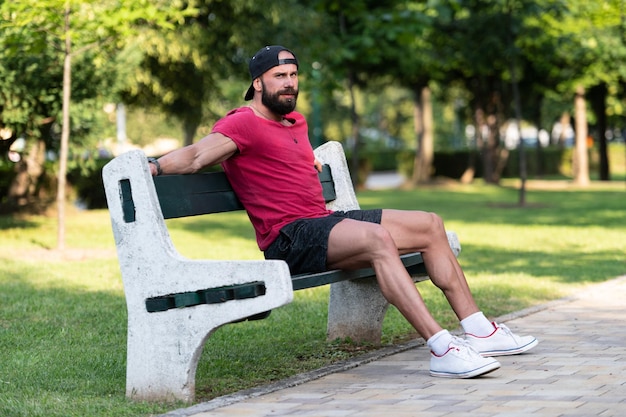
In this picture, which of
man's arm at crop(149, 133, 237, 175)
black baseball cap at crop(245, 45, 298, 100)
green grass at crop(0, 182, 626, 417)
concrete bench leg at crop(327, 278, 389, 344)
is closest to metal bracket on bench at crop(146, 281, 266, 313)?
green grass at crop(0, 182, 626, 417)

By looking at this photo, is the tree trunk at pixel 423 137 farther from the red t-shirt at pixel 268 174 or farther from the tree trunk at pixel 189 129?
the red t-shirt at pixel 268 174

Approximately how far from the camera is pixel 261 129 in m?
5.56

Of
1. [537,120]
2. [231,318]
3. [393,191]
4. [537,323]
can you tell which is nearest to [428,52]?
[393,191]

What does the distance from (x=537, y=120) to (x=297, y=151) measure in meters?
36.7

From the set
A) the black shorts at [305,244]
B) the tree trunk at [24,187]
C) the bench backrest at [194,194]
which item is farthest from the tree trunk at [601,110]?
the black shorts at [305,244]

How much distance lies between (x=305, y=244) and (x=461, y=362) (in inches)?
37.5

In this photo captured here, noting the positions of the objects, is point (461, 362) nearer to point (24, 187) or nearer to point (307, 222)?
point (307, 222)

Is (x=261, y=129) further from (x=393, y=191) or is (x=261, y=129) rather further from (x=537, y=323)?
(x=393, y=191)

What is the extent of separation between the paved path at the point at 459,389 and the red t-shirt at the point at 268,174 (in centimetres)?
82

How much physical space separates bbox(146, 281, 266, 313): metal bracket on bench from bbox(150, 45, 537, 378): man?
0.66 m

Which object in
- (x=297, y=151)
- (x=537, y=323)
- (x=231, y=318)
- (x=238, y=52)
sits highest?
(x=238, y=52)

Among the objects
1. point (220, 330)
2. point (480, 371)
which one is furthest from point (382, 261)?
point (220, 330)

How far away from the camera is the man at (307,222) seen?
17.3 feet

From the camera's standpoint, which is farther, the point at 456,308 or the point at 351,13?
the point at 351,13
